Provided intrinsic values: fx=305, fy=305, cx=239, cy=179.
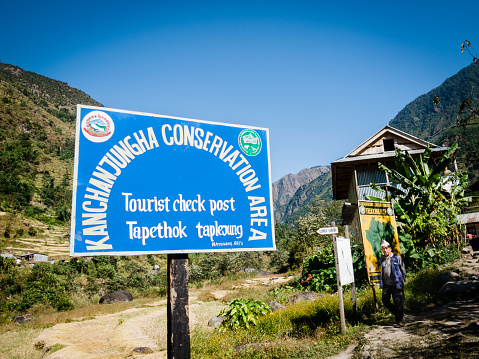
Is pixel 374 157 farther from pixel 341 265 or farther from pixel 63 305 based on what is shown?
pixel 63 305

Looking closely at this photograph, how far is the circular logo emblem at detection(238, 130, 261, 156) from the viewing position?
13.7 ft

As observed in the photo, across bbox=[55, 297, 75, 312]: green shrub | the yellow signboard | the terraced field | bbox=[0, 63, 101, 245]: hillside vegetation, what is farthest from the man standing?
bbox=[0, 63, 101, 245]: hillside vegetation

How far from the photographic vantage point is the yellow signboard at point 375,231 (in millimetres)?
7898

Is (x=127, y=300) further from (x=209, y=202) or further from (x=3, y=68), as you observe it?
(x=3, y=68)

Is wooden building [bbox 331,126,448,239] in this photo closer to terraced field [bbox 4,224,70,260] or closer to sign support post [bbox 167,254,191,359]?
sign support post [bbox 167,254,191,359]

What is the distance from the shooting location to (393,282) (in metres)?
6.79

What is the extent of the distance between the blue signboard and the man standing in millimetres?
4353

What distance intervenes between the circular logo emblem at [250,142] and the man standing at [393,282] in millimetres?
4583

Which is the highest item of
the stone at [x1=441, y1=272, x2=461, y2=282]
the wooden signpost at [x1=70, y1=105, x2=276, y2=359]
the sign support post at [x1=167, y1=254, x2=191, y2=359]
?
the wooden signpost at [x1=70, y1=105, x2=276, y2=359]

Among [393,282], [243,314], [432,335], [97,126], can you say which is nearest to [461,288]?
[393,282]

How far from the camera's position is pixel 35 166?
328ft

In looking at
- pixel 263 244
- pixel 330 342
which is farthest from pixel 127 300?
pixel 263 244

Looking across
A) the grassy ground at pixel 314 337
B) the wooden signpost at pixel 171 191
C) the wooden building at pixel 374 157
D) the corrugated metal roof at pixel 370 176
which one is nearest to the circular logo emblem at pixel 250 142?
the wooden signpost at pixel 171 191

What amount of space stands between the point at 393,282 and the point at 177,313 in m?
5.50
